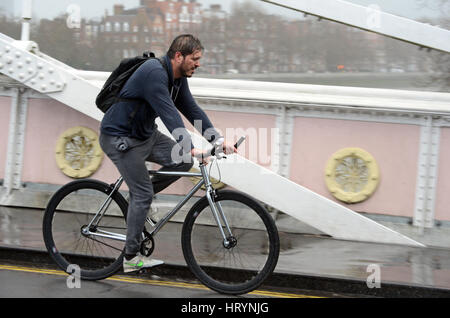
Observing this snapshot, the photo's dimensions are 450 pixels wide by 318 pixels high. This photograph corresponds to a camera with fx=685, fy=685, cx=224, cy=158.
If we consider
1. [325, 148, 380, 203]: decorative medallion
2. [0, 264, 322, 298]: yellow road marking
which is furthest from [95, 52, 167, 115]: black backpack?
[325, 148, 380, 203]: decorative medallion

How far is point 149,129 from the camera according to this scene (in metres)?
4.90

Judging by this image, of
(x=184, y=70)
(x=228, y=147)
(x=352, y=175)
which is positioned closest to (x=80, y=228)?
(x=228, y=147)

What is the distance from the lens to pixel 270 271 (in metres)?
4.71

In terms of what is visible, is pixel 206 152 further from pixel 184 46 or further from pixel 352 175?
pixel 352 175

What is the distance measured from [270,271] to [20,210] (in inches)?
149

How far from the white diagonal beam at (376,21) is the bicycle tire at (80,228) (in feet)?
9.11

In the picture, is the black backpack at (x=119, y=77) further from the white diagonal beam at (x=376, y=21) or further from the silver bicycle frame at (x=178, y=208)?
the white diagonal beam at (x=376, y=21)

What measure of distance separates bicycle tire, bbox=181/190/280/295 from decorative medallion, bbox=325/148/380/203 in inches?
94.7

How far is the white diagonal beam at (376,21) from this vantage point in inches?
262

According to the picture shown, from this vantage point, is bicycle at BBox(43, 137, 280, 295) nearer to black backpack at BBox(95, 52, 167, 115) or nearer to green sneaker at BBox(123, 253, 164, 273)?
green sneaker at BBox(123, 253, 164, 273)

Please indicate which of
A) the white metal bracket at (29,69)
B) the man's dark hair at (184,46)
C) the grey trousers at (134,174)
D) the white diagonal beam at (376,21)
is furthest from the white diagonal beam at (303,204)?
the man's dark hair at (184,46)

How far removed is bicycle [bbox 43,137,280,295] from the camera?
4734mm

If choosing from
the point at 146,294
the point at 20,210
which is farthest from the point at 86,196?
the point at 20,210

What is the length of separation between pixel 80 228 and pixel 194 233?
967 mm
